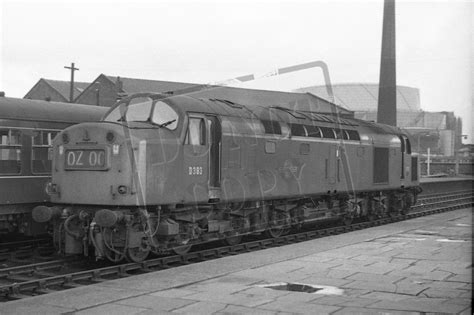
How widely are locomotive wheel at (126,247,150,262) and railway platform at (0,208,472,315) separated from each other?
3.25 feet

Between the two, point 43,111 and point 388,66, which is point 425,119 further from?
point 43,111

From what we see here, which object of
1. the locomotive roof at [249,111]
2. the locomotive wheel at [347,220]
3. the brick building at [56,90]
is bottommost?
the locomotive wheel at [347,220]

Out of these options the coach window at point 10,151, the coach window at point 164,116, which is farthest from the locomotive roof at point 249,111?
the coach window at point 10,151

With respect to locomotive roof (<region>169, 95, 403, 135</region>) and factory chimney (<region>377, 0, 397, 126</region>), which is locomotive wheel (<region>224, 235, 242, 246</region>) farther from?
factory chimney (<region>377, 0, 397, 126</region>)

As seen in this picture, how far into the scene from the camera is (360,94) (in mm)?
10336

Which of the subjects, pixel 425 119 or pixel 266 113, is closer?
pixel 425 119

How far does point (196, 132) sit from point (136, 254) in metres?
2.62

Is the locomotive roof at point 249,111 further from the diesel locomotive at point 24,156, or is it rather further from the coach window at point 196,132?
the diesel locomotive at point 24,156

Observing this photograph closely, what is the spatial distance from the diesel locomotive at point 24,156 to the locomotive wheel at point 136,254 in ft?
10.2

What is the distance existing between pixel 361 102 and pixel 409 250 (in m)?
3.24

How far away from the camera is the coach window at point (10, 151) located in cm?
1190

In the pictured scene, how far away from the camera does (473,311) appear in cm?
517

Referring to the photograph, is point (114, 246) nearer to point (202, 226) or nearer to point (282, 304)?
point (202, 226)

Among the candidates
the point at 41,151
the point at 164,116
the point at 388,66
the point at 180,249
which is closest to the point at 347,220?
the point at 180,249
